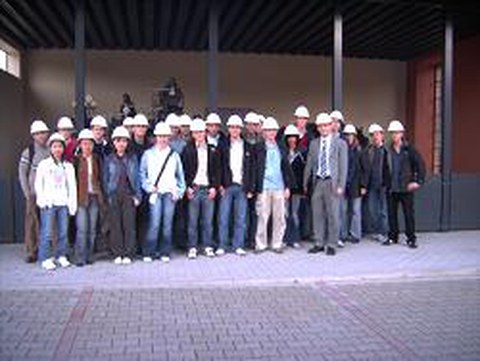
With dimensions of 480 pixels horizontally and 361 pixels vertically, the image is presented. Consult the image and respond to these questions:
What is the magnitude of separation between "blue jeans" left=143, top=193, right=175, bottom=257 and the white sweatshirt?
3.48 feet

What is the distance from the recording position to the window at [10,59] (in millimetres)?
18875

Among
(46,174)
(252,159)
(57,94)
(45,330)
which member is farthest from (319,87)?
(45,330)

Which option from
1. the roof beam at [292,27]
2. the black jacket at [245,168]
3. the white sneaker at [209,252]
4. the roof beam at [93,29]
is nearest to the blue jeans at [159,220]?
the white sneaker at [209,252]

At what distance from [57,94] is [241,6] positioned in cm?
885

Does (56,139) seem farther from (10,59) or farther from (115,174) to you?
(10,59)

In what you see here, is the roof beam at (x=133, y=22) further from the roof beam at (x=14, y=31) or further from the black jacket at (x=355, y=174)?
the black jacket at (x=355, y=174)

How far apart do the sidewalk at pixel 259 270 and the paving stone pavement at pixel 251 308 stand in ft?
0.05

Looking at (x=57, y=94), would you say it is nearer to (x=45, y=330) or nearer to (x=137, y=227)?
(x=137, y=227)

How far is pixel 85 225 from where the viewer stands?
902cm

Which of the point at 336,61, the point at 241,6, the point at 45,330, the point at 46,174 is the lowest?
the point at 45,330

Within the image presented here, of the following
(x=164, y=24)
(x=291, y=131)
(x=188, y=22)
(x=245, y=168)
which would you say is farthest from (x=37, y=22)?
(x=245, y=168)

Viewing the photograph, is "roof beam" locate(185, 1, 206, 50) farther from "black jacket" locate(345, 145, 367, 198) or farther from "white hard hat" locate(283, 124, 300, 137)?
"black jacket" locate(345, 145, 367, 198)

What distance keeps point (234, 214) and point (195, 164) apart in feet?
3.29

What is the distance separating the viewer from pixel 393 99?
21.5 m
